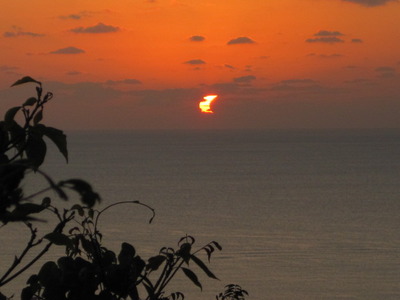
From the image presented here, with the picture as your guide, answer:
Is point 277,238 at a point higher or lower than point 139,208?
lower

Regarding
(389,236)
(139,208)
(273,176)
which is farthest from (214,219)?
(273,176)

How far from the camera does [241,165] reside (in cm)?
17338

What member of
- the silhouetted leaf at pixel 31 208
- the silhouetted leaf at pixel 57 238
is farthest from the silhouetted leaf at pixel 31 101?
the silhouetted leaf at pixel 57 238

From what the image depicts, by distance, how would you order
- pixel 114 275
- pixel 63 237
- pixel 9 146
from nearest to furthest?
1. pixel 9 146
2. pixel 63 237
3. pixel 114 275

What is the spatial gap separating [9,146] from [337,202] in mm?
107831

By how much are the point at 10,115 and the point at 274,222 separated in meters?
86.4

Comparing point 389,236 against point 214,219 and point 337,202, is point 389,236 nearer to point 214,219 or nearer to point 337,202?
point 214,219

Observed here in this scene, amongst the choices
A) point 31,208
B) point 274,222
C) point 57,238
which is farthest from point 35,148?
point 274,222

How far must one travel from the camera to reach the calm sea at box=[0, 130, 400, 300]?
2384 inches

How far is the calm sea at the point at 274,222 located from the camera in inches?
2384

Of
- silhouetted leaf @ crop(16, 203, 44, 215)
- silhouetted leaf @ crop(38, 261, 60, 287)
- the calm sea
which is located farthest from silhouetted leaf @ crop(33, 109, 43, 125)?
the calm sea

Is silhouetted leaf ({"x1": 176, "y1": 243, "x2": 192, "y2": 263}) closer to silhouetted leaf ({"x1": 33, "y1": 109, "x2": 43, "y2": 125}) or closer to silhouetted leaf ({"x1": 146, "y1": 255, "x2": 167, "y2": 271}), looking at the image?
silhouetted leaf ({"x1": 146, "y1": 255, "x2": 167, "y2": 271})

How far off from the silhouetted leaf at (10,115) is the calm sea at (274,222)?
51457 millimetres

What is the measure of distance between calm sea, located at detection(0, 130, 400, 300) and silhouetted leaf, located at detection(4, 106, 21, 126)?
51.5 meters
